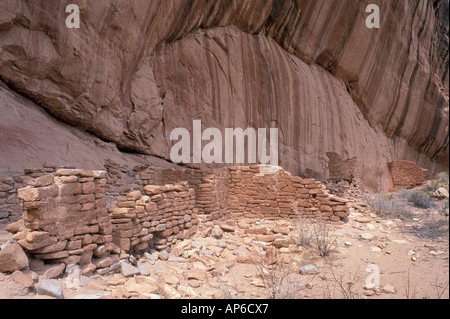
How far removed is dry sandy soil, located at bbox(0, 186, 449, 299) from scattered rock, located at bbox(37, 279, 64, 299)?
4 centimetres

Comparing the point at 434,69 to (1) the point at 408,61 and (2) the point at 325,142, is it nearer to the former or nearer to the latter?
(1) the point at 408,61

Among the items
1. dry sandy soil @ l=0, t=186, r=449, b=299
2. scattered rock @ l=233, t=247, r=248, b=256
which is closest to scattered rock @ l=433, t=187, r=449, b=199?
dry sandy soil @ l=0, t=186, r=449, b=299

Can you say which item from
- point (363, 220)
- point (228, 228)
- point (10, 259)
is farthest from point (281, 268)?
point (363, 220)

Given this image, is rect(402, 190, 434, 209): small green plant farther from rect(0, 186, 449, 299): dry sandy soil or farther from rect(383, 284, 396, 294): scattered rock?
rect(383, 284, 396, 294): scattered rock

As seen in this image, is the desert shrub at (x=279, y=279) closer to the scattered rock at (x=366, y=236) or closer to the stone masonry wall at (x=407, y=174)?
the scattered rock at (x=366, y=236)

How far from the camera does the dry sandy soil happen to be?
2.87 metres

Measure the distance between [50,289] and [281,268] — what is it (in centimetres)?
244

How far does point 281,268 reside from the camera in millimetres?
3686

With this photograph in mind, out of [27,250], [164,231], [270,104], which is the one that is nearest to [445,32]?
[270,104]

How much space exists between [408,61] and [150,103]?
59.3 feet

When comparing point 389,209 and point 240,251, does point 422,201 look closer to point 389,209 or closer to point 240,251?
point 389,209

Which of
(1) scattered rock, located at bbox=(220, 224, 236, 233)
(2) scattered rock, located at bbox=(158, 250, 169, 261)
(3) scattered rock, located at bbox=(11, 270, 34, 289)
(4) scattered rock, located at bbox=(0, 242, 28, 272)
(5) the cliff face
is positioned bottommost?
(1) scattered rock, located at bbox=(220, 224, 236, 233)

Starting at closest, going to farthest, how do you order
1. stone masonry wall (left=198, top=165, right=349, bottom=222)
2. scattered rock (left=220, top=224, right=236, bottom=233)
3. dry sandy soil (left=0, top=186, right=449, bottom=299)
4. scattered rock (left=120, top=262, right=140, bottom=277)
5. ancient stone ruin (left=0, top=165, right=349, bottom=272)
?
dry sandy soil (left=0, top=186, right=449, bottom=299) → ancient stone ruin (left=0, top=165, right=349, bottom=272) → scattered rock (left=120, top=262, right=140, bottom=277) → scattered rock (left=220, top=224, right=236, bottom=233) → stone masonry wall (left=198, top=165, right=349, bottom=222)

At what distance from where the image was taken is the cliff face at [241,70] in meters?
7.84
